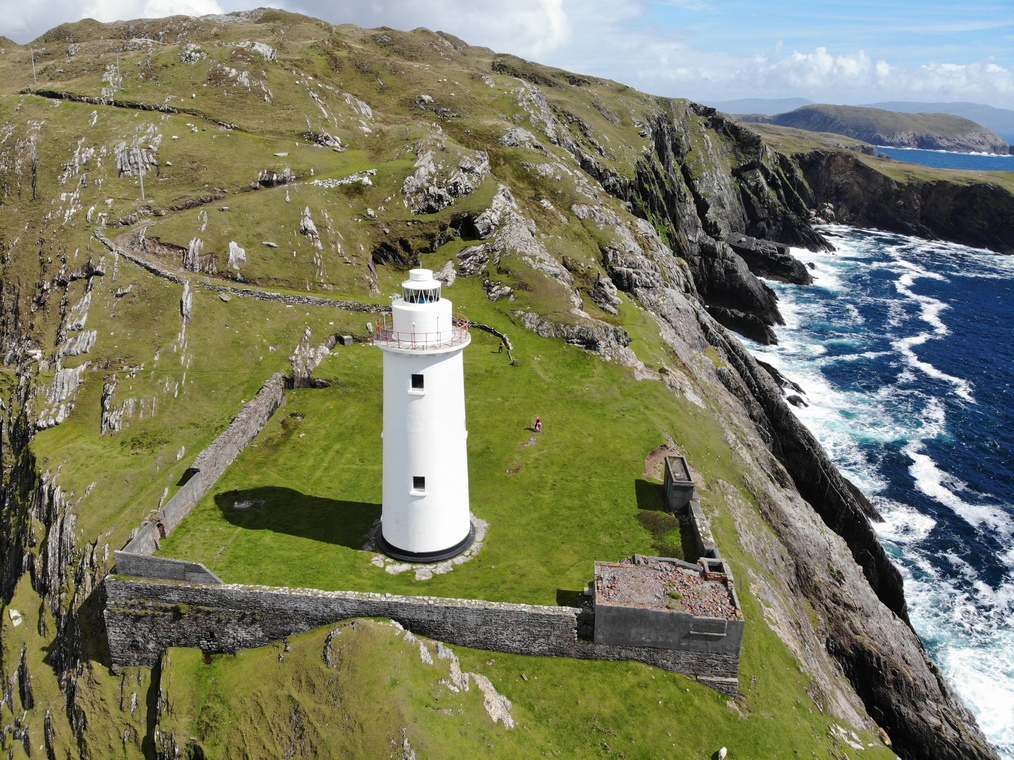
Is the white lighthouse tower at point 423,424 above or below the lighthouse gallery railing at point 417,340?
below

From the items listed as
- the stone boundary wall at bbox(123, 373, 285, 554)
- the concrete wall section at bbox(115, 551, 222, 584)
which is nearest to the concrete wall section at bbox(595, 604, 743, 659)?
the concrete wall section at bbox(115, 551, 222, 584)

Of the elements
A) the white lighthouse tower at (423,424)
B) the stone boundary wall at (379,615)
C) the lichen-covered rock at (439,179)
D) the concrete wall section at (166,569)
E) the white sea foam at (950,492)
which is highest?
the lichen-covered rock at (439,179)

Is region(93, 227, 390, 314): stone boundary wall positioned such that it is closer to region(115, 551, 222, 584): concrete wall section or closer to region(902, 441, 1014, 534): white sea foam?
region(115, 551, 222, 584): concrete wall section

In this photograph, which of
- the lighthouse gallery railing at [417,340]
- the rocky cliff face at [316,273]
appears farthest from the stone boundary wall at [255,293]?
the lighthouse gallery railing at [417,340]

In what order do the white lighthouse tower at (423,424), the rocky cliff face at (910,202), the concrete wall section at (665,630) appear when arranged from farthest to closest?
the rocky cliff face at (910,202) → the white lighthouse tower at (423,424) → the concrete wall section at (665,630)

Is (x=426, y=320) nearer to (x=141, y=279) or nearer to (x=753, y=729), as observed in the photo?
(x=753, y=729)

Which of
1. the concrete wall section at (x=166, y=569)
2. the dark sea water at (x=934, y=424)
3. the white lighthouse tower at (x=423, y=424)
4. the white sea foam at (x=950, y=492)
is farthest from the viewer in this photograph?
the white sea foam at (x=950, y=492)

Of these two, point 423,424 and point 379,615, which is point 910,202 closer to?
point 423,424

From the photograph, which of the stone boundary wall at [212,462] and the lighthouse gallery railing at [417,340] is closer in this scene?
the lighthouse gallery railing at [417,340]

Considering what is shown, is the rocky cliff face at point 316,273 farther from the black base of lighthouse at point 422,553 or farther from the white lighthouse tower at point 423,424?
the white lighthouse tower at point 423,424
